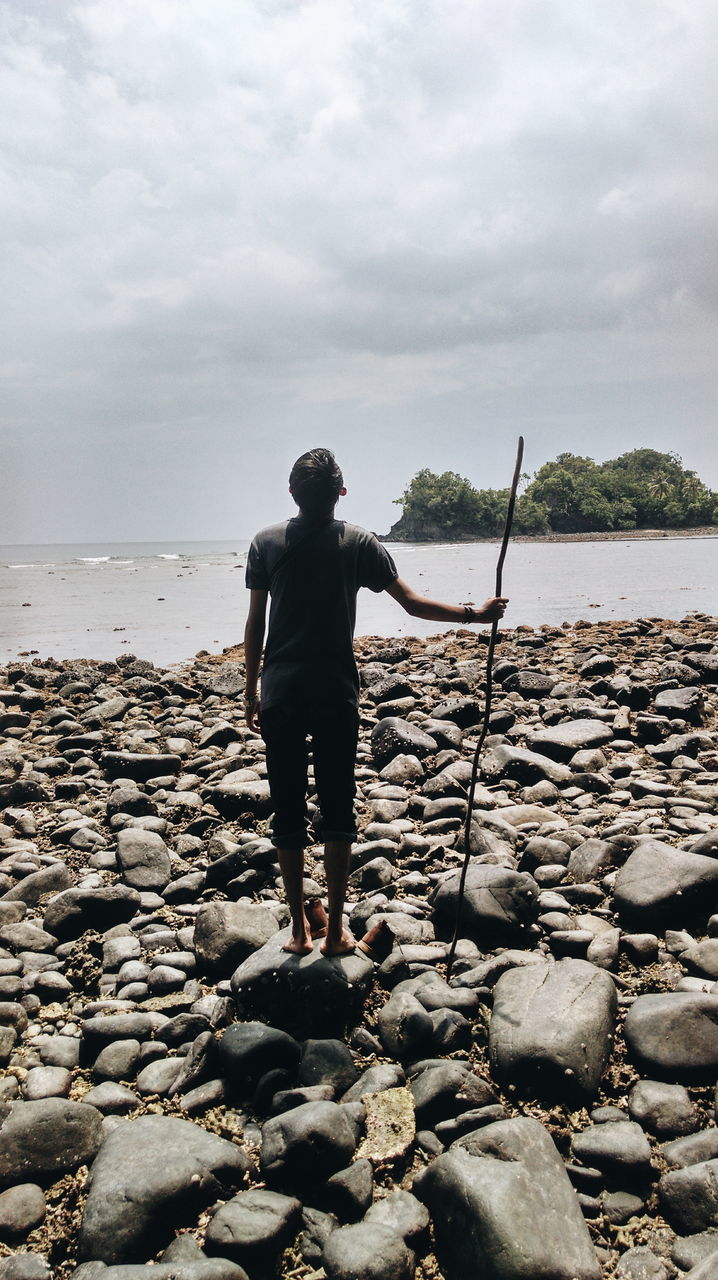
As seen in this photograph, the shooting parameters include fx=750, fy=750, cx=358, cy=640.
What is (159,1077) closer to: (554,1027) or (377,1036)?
(377,1036)

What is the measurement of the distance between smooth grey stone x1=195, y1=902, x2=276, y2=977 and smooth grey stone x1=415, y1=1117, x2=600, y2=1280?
5.43 ft

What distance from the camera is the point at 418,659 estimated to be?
43.2ft

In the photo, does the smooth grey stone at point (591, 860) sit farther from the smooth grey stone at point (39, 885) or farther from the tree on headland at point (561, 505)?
the tree on headland at point (561, 505)

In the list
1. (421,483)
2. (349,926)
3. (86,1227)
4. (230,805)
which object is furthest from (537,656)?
(421,483)

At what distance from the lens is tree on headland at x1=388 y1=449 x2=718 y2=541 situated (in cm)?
10662

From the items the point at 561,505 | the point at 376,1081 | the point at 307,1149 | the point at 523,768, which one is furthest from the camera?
the point at 561,505

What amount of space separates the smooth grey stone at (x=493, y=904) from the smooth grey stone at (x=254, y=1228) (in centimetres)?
189

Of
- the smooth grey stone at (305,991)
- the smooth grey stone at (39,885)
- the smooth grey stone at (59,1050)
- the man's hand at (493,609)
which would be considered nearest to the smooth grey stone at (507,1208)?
the smooth grey stone at (305,991)

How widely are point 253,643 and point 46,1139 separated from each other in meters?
2.21

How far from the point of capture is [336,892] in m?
3.75

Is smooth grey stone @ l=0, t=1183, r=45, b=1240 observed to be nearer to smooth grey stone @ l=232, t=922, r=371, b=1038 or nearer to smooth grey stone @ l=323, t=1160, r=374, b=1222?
smooth grey stone @ l=323, t=1160, r=374, b=1222

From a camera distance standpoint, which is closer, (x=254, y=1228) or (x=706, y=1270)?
(x=706, y=1270)

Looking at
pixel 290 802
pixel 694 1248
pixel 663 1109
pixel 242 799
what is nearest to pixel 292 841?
pixel 290 802

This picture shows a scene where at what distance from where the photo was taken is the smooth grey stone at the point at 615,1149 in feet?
8.27
